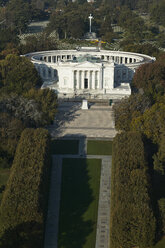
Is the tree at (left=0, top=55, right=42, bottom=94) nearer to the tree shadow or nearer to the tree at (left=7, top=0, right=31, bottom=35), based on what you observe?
the tree shadow

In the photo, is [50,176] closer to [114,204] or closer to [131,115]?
[114,204]

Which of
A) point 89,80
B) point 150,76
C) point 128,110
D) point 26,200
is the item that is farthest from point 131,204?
point 89,80

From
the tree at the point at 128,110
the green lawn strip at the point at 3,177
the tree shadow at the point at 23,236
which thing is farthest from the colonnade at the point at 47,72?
the tree shadow at the point at 23,236

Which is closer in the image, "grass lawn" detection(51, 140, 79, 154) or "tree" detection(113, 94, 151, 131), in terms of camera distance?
"grass lawn" detection(51, 140, 79, 154)

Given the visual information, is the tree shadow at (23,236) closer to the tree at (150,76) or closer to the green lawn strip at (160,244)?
the green lawn strip at (160,244)

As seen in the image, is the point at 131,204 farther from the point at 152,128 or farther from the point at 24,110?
the point at 24,110

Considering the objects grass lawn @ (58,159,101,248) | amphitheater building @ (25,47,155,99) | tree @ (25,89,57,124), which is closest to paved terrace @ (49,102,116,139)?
tree @ (25,89,57,124)
